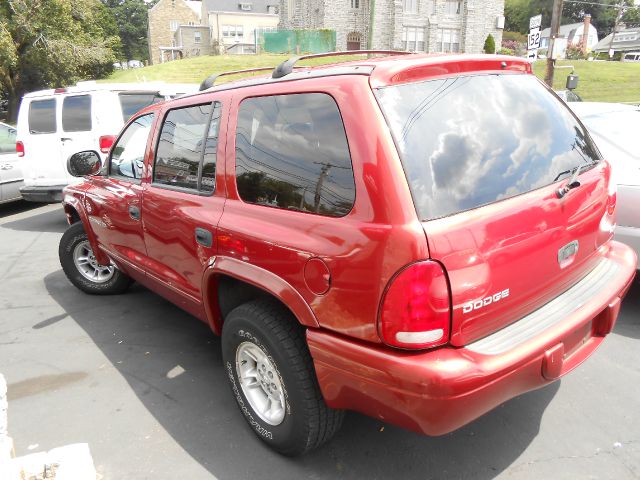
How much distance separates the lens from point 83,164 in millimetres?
4391

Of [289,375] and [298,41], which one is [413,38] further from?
[289,375]

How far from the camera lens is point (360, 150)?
80.0 inches

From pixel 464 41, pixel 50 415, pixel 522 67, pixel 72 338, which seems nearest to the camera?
pixel 522 67

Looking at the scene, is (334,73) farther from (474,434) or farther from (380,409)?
(474,434)

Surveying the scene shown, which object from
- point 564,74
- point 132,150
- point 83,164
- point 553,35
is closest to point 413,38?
point 564,74

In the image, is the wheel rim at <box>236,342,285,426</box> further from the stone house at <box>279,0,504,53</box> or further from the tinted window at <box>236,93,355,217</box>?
the stone house at <box>279,0,504,53</box>

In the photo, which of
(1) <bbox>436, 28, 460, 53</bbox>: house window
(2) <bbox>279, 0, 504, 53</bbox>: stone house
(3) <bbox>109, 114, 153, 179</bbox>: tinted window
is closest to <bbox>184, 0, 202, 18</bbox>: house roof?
(2) <bbox>279, 0, 504, 53</bbox>: stone house

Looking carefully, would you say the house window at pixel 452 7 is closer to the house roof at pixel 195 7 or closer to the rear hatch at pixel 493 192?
the house roof at pixel 195 7

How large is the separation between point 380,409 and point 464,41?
48.8 m

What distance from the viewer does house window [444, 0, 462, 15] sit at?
44844mm

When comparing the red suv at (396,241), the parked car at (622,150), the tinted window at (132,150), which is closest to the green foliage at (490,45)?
the parked car at (622,150)

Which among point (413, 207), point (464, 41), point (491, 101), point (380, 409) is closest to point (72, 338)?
point (380, 409)

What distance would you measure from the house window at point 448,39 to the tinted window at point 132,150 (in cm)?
4583

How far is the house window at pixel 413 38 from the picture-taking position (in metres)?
44.2
